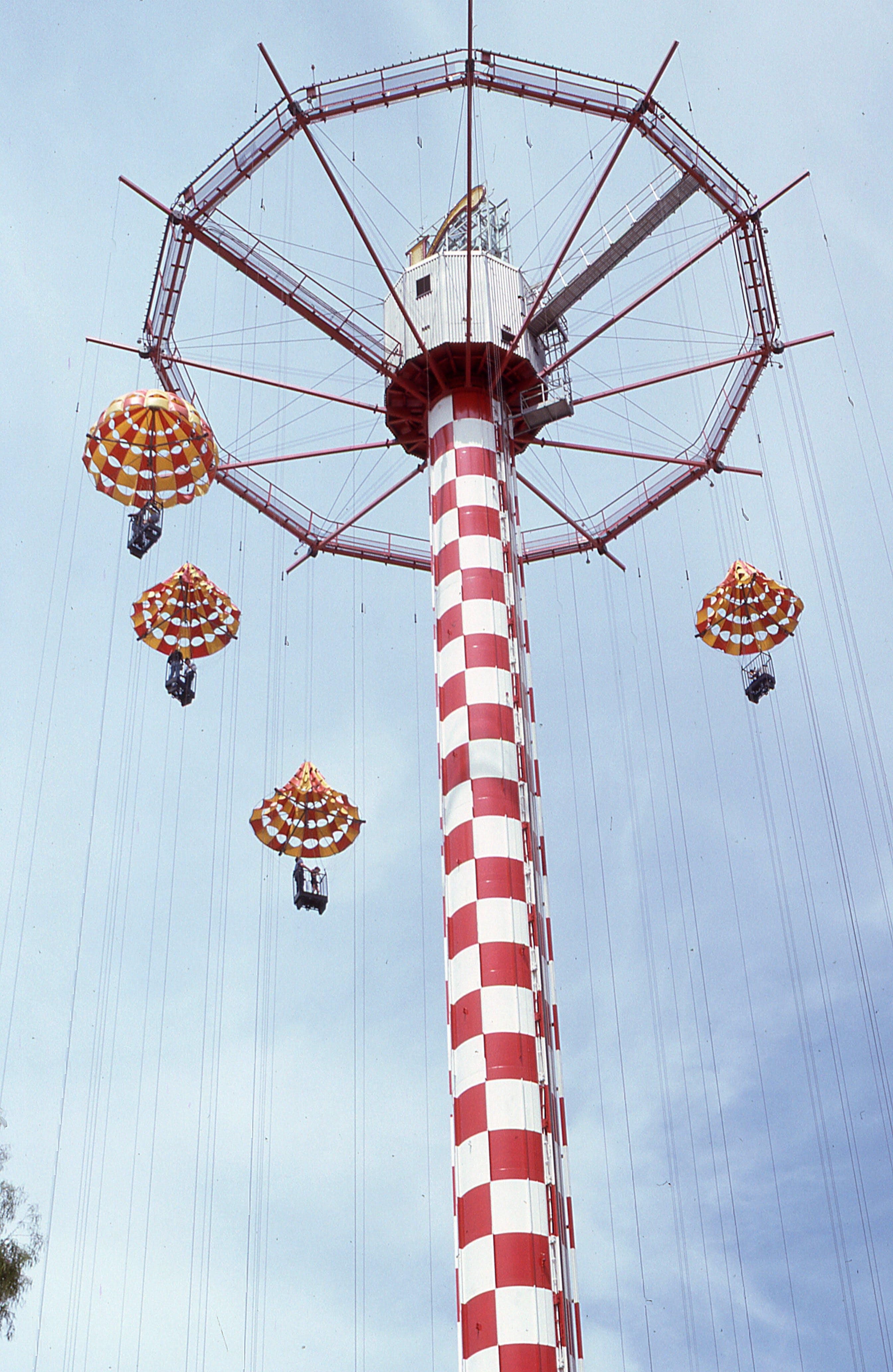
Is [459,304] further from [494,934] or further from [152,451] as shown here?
[494,934]

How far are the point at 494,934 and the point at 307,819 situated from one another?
22.1 feet

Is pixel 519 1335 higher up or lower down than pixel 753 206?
lower down

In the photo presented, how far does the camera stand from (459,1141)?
92.5 feet

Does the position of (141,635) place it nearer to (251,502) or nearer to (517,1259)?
(251,502)

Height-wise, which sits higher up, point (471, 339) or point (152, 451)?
point (471, 339)

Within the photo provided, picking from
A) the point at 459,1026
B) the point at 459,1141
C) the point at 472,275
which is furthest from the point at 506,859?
the point at 472,275

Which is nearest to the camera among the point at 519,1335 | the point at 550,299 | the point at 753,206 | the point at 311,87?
the point at 519,1335

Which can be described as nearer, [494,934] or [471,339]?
[494,934]

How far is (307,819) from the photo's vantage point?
34.7 metres

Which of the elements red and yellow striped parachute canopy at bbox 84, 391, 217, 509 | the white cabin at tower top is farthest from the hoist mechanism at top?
red and yellow striped parachute canopy at bbox 84, 391, 217, 509

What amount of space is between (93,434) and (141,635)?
17.0 ft

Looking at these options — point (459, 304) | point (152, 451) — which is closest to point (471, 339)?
point (459, 304)

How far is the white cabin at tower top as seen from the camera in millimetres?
35562

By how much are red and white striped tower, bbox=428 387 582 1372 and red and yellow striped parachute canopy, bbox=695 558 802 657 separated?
431 cm
